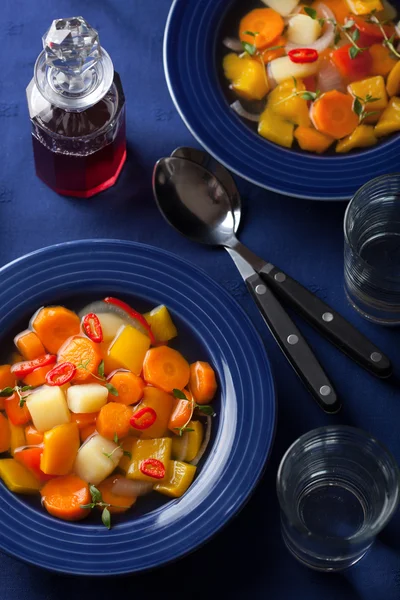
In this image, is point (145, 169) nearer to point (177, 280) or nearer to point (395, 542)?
point (177, 280)

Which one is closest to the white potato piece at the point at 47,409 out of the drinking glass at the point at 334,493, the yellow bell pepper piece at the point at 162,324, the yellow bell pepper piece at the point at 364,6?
the yellow bell pepper piece at the point at 162,324

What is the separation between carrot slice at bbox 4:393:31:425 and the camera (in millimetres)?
1653

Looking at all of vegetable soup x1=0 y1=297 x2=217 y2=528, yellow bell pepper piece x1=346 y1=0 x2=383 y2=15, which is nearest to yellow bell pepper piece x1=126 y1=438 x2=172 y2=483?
vegetable soup x1=0 y1=297 x2=217 y2=528

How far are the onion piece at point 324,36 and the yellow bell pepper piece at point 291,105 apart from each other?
0.09 m

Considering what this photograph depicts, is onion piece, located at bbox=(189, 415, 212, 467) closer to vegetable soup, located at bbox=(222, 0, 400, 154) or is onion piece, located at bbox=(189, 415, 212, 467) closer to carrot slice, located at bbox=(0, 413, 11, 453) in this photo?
carrot slice, located at bbox=(0, 413, 11, 453)

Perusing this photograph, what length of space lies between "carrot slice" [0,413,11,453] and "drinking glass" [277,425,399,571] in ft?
1.52

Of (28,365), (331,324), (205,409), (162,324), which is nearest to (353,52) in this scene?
(331,324)

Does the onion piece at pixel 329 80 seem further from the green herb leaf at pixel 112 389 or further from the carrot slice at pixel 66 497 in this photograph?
the carrot slice at pixel 66 497

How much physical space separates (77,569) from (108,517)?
98 millimetres

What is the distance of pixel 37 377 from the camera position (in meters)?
1.68

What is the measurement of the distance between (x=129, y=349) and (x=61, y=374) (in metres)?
0.13

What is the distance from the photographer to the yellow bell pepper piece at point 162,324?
1.73 meters

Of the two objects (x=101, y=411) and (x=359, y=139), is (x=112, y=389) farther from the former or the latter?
(x=359, y=139)

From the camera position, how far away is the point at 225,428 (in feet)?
5.40
